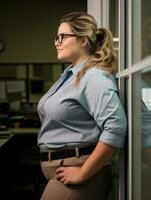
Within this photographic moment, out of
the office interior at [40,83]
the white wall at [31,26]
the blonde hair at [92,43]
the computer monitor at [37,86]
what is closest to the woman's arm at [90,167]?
the office interior at [40,83]

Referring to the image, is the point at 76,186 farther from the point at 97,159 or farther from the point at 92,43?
the point at 92,43

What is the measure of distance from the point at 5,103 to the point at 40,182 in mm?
1695

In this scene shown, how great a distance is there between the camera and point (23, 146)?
5324mm

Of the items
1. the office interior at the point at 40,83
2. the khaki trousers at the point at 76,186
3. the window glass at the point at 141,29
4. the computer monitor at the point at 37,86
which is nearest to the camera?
the window glass at the point at 141,29

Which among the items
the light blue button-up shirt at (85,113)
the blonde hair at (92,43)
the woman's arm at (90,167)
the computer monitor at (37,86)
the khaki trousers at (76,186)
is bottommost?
the computer monitor at (37,86)

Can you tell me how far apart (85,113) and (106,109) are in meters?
0.13

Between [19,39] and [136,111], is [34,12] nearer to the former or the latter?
[19,39]

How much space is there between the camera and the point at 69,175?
1.36m

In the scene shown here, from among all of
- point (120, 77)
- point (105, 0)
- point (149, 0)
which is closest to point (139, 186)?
point (120, 77)

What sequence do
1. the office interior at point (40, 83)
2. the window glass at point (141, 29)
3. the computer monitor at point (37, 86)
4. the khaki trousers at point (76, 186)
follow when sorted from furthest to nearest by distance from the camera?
the computer monitor at point (37, 86) < the khaki trousers at point (76, 186) < the office interior at point (40, 83) < the window glass at point (141, 29)

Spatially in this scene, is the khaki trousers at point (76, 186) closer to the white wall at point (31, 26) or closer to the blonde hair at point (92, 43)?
the blonde hair at point (92, 43)

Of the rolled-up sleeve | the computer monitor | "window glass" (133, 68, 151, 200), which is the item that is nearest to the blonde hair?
the rolled-up sleeve

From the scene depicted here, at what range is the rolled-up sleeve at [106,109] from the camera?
4.15 ft

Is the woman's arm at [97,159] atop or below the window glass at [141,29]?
below
